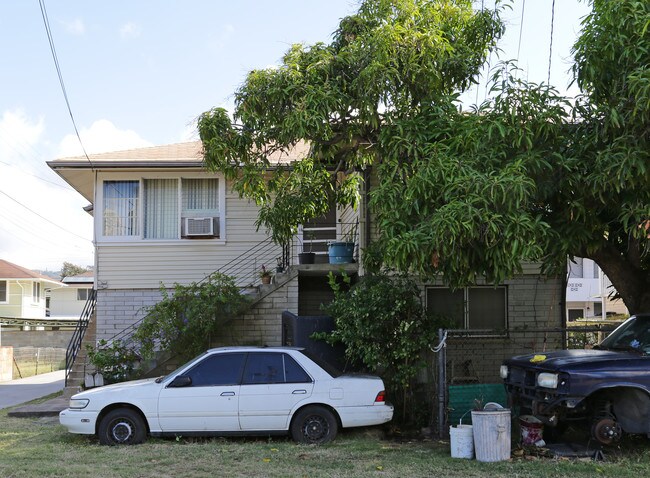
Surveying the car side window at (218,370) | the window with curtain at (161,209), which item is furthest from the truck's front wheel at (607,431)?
the window with curtain at (161,209)

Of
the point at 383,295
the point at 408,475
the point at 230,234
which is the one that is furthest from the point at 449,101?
the point at 230,234

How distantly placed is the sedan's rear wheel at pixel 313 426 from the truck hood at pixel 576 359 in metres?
2.58

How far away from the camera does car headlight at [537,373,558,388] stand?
8164mm

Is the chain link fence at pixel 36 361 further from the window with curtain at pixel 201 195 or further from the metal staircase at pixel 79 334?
the window with curtain at pixel 201 195

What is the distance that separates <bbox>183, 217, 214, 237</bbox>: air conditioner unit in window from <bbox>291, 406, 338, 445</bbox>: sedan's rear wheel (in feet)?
23.0

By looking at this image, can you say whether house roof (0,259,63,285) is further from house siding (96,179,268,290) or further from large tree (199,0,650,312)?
large tree (199,0,650,312)

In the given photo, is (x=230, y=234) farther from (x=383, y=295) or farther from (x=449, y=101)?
(x=449, y=101)

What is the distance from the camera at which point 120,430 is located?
9.23m

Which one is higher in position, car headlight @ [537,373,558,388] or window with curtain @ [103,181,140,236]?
window with curtain @ [103,181,140,236]

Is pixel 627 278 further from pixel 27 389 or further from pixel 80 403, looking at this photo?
pixel 27 389

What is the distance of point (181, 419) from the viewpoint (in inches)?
364

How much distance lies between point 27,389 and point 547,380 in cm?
1498

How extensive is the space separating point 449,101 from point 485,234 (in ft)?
8.29

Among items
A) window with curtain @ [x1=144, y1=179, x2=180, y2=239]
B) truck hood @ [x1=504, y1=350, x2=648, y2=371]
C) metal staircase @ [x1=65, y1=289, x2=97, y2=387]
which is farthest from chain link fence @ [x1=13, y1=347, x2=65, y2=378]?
truck hood @ [x1=504, y1=350, x2=648, y2=371]
